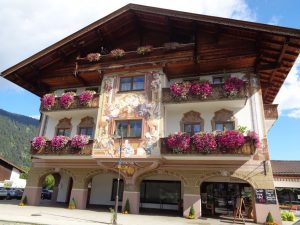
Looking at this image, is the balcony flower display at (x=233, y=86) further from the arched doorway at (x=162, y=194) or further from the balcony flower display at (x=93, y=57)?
the balcony flower display at (x=93, y=57)

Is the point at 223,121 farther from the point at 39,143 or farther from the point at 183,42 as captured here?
the point at 39,143

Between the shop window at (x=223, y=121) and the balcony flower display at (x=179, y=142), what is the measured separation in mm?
2616

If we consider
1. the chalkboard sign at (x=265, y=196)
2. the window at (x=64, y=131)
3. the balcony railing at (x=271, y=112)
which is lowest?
the chalkboard sign at (x=265, y=196)

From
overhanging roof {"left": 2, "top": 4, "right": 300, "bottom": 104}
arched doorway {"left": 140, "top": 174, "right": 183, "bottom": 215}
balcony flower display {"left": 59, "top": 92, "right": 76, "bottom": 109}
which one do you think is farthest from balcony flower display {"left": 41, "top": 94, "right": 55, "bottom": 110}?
arched doorway {"left": 140, "top": 174, "right": 183, "bottom": 215}

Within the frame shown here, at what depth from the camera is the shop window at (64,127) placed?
877 inches

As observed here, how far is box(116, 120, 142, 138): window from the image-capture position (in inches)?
731

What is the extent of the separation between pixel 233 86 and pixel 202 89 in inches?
75.8

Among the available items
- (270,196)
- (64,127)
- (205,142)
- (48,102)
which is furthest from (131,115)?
(270,196)

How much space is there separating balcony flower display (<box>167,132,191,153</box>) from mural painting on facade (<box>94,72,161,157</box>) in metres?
1.13

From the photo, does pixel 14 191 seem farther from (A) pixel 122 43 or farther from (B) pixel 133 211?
(A) pixel 122 43

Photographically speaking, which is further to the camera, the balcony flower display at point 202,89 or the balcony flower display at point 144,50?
the balcony flower display at point 144,50

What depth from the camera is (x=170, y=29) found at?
66.9 feet

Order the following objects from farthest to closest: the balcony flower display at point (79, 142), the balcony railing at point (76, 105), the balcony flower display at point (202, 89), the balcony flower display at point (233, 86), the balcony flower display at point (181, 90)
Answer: the balcony railing at point (76, 105) → the balcony flower display at point (79, 142) → the balcony flower display at point (181, 90) → the balcony flower display at point (202, 89) → the balcony flower display at point (233, 86)

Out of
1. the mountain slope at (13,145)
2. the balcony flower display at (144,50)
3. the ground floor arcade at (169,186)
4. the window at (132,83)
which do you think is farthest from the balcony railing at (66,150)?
the mountain slope at (13,145)
